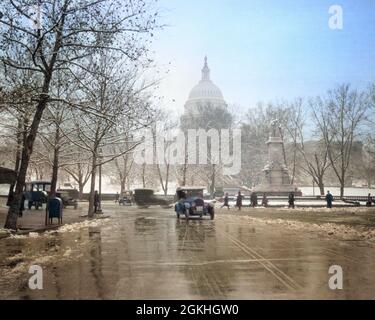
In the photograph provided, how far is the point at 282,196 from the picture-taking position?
178ft

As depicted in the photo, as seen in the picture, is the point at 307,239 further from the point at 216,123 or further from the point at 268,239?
the point at 216,123

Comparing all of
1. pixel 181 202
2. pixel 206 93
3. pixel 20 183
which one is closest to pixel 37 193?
pixel 181 202

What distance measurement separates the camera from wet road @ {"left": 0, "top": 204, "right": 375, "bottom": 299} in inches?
297

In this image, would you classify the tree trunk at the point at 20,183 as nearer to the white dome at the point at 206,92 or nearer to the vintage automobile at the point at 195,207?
the vintage automobile at the point at 195,207

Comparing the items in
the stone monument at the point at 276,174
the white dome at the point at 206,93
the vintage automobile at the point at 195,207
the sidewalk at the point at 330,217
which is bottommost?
the sidewalk at the point at 330,217

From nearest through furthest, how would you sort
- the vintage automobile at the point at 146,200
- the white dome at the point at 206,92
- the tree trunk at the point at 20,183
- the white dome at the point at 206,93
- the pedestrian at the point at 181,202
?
the tree trunk at the point at 20,183 < the pedestrian at the point at 181,202 < the vintage automobile at the point at 146,200 < the white dome at the point at 206,93 < the white dome at the point at 206,92

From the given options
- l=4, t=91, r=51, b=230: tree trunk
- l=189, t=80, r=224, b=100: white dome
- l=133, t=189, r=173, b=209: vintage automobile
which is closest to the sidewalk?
l=4, t=91, r=51, b=230: tree trunk

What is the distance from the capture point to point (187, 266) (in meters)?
10.2

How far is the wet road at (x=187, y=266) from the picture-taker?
7.54 metres

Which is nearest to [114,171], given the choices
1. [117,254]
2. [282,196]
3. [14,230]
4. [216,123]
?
[216,123]

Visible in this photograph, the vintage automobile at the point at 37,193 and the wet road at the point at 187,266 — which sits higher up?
the vintage automobile at the point at 37,193

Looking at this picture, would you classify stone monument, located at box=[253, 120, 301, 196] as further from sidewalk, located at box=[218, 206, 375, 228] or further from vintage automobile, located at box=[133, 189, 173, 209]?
sidewalk, located at box=[218, 206, 375, 228]


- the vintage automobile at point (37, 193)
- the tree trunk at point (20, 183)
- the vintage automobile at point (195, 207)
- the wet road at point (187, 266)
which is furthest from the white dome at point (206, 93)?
the wet road at point (187, 266)
